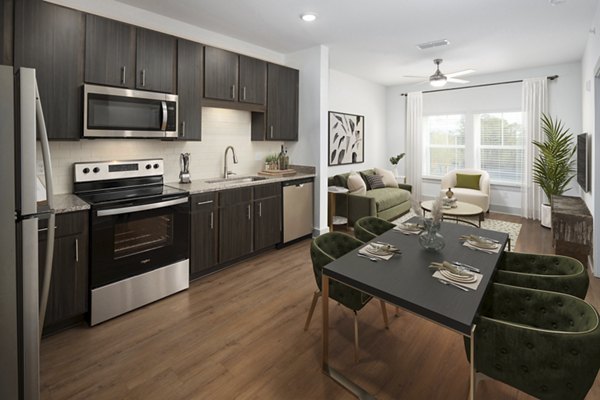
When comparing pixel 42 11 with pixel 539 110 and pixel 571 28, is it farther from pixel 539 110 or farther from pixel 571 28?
pixel 539 110

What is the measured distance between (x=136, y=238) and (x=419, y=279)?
90.7 inches

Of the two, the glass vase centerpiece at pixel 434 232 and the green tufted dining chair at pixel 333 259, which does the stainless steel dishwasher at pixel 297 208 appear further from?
the glass vase centerpiece at pixel 434 232

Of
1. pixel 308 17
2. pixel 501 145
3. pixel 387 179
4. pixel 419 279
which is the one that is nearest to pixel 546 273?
pixel 419 279

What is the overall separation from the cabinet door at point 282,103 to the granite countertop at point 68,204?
2.43 meters

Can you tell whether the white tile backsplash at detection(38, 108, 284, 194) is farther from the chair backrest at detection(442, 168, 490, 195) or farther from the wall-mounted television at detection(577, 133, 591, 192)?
the wall-mounted television at detection(577, 133, 591, 192)

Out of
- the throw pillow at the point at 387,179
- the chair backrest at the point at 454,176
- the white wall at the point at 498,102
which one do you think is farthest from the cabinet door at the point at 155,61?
the white wall at the point at 498,102

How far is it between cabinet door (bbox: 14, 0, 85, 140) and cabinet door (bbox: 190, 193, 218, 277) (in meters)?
1.19

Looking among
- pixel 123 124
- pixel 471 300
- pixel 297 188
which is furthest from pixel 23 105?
pixel 297 188

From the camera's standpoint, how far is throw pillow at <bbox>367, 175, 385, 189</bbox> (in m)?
6.29

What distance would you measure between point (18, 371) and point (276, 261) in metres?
2.71

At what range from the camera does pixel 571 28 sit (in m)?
3.96

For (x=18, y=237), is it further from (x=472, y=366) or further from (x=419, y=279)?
(x=472, y=366)

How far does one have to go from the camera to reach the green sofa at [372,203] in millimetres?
5191

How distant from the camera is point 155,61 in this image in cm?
312
